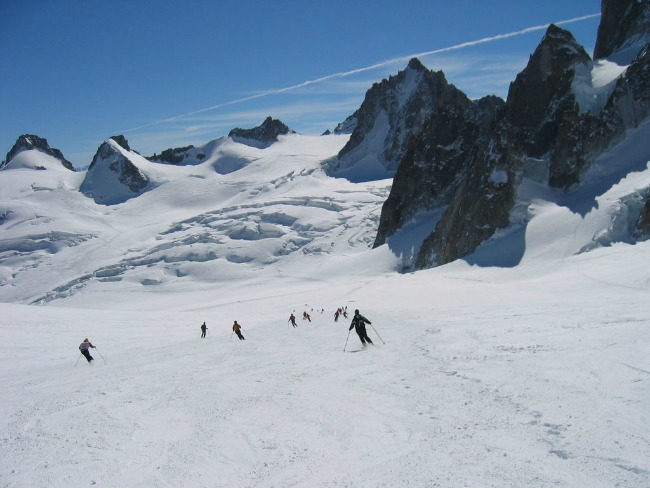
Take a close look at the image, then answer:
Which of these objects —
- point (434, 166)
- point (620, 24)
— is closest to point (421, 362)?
point (620, 24)

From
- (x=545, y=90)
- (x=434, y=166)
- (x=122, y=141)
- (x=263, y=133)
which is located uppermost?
(x=263, y=133)

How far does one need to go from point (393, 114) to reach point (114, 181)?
86.3 meters

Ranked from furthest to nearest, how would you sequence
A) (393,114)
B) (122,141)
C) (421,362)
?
(122,141)
(393,114)
(421,362)

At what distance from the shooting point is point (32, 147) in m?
188

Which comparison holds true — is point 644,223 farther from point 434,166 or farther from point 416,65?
point 416,65

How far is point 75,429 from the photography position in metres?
10.9

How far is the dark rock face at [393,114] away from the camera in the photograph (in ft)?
465

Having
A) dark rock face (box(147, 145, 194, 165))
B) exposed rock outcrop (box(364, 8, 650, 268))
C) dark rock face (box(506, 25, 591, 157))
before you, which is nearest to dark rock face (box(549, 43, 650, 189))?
exposed rock outcrop (box(364, 8, 650, 268))

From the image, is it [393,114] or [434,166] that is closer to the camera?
[434,166]

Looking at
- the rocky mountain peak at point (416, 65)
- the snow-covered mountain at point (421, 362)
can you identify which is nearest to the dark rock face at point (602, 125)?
the snow-covered mountain at point (421, 362)

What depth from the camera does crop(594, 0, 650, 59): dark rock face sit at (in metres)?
63.7

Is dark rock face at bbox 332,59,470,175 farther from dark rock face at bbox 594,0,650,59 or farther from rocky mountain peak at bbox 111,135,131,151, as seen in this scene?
rocky mountain peak at bbox 111,135,131,151

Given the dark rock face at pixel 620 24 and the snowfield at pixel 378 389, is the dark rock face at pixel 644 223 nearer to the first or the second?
the snowfield at pixel 378 389

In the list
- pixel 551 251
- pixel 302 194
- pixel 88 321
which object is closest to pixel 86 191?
pixel 302 194
